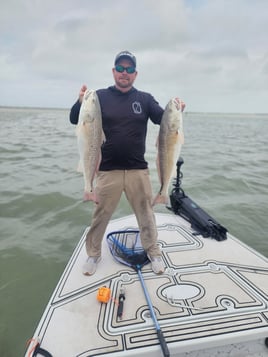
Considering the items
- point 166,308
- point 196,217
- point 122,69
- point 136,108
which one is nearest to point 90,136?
point 136,108

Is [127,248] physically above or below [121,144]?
below

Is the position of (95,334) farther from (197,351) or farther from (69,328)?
(197,351)

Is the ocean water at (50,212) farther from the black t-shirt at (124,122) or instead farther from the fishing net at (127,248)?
the black t-shirt at (124,122)

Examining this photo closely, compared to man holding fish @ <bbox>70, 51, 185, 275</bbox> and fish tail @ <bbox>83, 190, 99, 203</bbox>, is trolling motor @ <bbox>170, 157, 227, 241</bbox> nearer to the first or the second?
man holding fish @ <bbox>70, 51, 185, 275</bbox>

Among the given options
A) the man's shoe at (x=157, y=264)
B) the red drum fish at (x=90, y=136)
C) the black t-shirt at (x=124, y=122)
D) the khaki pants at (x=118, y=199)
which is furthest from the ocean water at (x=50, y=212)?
the black t-shirt at (x=124, y=122)

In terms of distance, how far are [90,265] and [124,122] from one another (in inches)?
76.9

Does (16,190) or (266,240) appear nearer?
(266,240)

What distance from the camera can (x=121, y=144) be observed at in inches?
140

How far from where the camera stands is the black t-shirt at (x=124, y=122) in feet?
11.5

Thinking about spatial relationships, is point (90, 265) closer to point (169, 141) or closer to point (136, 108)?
point (169, 141)

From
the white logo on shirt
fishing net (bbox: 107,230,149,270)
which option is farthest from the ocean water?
the white logo on shirt

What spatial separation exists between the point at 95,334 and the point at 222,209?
6.47 metres

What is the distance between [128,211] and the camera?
830 cm

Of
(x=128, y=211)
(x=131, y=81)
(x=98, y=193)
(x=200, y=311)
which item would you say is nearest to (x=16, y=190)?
(x=128, y=211)
